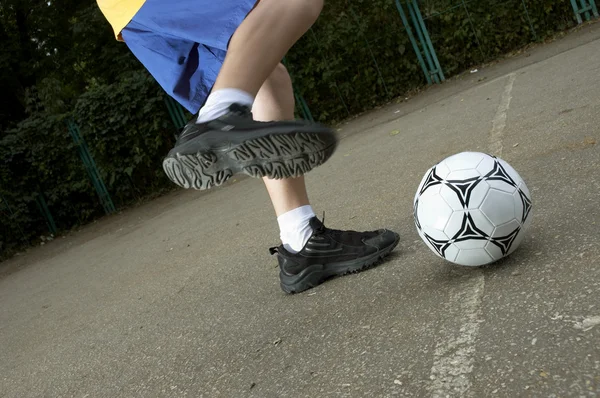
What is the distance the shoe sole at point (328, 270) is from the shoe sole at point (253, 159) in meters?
0.83

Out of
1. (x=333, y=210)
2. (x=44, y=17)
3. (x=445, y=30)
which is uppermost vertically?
(x=44, y=17)

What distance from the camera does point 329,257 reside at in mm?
3209

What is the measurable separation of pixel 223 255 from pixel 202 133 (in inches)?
100

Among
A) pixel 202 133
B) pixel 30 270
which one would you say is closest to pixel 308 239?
pixel 202 133

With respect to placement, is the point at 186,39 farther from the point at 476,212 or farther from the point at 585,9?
the point at 585,9

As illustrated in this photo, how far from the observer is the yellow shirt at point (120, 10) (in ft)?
9.09

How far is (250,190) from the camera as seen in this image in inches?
312

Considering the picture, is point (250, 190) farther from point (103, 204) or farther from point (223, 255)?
point (103, 204)

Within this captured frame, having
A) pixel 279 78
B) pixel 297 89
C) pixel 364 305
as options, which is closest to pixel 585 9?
pixel 297 89

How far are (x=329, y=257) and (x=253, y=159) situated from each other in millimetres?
985

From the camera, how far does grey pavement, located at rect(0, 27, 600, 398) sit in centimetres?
198

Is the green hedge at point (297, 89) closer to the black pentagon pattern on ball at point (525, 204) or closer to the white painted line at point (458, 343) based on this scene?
the black pentagon pattern on ball at point (525, 204)

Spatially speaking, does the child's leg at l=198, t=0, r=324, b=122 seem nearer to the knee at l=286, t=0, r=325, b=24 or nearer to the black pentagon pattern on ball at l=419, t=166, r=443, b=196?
the knee at l=286, t=0, r=325, b=24

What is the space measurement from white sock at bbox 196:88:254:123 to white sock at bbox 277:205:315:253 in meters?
0.91
